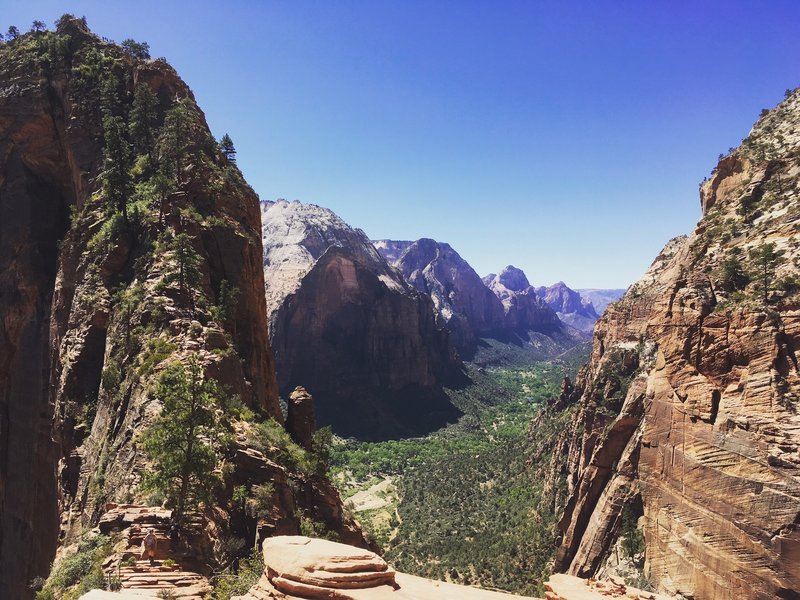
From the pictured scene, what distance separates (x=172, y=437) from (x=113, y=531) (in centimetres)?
426

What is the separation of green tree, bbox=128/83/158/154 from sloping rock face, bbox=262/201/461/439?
337 ft

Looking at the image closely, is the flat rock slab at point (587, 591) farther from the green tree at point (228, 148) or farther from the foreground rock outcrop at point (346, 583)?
the green tree at point (228, 148)

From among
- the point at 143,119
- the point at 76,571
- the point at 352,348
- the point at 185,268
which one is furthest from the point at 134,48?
the point at 352,348

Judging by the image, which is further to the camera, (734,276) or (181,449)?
(734,276)

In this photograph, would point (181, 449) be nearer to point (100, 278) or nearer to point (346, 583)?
point (346, 583)

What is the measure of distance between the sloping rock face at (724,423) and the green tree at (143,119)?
52452mm

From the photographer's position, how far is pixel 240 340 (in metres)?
38.7

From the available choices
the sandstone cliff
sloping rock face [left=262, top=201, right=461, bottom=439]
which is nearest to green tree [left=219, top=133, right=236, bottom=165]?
the sandstone cliff

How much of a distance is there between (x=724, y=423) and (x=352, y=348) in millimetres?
135304

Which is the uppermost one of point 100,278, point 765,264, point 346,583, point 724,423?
point 100,278

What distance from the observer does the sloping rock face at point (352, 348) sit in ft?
488

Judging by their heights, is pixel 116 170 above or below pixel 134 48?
below

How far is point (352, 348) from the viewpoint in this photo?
6442 inches

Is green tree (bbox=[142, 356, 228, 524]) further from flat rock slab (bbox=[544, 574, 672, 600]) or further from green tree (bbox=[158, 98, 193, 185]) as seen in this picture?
green tree (bbox=[158, 98, 193, 185])
